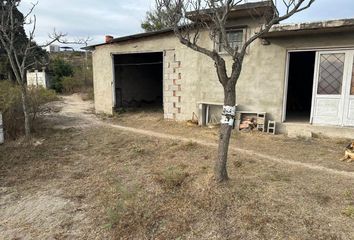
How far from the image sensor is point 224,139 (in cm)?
472

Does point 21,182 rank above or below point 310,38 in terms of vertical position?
below

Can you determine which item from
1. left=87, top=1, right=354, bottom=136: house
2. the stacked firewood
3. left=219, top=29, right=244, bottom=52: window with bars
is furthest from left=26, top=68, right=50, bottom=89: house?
the stacked firewood

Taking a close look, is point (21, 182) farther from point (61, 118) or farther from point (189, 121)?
point (61, 118)

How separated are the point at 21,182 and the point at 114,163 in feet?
6.27

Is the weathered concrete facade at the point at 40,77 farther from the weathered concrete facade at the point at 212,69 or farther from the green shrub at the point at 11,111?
the green shrub at the point at 11,111

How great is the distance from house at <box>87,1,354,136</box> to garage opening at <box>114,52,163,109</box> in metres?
0.77

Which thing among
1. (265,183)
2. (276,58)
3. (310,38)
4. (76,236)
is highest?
(310,38)

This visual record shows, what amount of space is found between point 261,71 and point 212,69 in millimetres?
1675

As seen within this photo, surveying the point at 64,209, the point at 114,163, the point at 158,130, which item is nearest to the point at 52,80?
the point at 158,130

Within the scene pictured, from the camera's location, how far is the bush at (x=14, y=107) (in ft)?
29.3

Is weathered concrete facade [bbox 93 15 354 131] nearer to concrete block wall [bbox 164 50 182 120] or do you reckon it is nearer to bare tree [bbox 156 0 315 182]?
concrete block wall [bbox 164 50 182 120]

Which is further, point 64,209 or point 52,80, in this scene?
point 52,80

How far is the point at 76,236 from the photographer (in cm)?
392

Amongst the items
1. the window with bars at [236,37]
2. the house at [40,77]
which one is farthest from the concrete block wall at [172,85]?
the house at [40,77]
